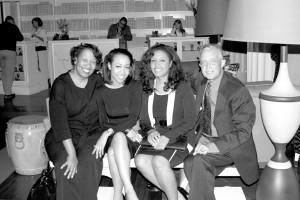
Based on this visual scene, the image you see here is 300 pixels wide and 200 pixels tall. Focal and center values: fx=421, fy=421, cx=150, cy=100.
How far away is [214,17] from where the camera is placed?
304 centimetres

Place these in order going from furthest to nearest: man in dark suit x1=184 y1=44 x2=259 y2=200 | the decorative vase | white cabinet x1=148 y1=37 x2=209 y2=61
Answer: white cabinet x1=148 y1=37 x2=209 y2=61 < man in dark suit x1=184 y1=44 x2=259 y2=200 < the decorative vase

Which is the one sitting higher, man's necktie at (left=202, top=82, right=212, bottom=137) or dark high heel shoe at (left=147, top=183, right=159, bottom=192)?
man's necktie at (left=202, top=82, right=212, bottom=137)

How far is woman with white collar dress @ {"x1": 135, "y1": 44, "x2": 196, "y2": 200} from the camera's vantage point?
260cm

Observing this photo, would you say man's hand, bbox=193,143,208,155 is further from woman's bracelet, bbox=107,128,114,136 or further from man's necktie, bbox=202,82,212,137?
woman's bracelet, bbox=107,128,114,136

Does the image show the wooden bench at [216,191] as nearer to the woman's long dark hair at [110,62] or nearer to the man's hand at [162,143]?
the man's hand at [162,143]

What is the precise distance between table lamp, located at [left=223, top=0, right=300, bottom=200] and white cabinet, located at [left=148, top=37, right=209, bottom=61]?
585 cm

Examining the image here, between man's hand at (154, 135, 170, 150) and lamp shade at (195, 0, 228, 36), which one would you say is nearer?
man's hand at (154, 135, 170, 150)

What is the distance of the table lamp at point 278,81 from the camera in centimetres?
204

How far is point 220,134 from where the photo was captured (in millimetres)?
2539

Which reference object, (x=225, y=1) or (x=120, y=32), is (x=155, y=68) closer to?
(x=225, y=1)

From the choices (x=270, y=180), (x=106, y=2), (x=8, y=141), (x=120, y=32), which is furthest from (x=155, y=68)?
(x=106, y=2)

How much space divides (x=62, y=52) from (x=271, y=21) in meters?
6.50

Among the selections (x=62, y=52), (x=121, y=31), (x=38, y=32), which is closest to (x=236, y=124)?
→ (x=62, y=52)

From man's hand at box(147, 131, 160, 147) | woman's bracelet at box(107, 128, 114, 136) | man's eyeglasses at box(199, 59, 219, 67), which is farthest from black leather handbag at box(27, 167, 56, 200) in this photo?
man's eyeglasses at box(199, 59, 219, 67)
